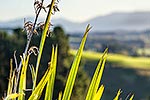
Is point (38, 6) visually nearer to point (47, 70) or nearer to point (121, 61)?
point (47, 70)

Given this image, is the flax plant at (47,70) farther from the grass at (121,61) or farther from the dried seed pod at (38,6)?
A: the grass at (121,61)

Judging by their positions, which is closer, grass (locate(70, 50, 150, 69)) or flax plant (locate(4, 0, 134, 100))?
flax plant (locate(4, 0, 134, 100))

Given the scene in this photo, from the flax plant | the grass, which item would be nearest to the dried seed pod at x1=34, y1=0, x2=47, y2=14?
the flax plant

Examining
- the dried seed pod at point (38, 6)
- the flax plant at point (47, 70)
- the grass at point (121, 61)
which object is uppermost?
the dried seed pod at point (38, 6)

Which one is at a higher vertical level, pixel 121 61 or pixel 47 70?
pixel 47 70

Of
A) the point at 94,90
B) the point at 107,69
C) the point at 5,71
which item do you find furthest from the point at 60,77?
the point at 107,69

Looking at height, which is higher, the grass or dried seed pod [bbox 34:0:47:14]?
dried seed pod [bbox 34:0:47:14]

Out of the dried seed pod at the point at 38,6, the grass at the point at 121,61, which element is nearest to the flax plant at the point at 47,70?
the dried seed pod at the point at 38,6

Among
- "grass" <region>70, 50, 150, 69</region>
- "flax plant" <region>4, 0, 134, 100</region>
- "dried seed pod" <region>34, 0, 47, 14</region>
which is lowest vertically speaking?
"grass" <region>70, 50, 150, 69</region>

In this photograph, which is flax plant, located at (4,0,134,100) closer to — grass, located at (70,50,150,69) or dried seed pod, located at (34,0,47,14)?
dried seed pod, located at (34,0,47,14)

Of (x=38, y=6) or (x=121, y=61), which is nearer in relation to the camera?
(x=38, y=6)

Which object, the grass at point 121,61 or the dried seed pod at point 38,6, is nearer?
the dried seed pod at point 38,6

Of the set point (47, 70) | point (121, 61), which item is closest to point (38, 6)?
point (47, 70)

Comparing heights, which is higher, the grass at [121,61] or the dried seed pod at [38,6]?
the dried seed pod at [38,6]
